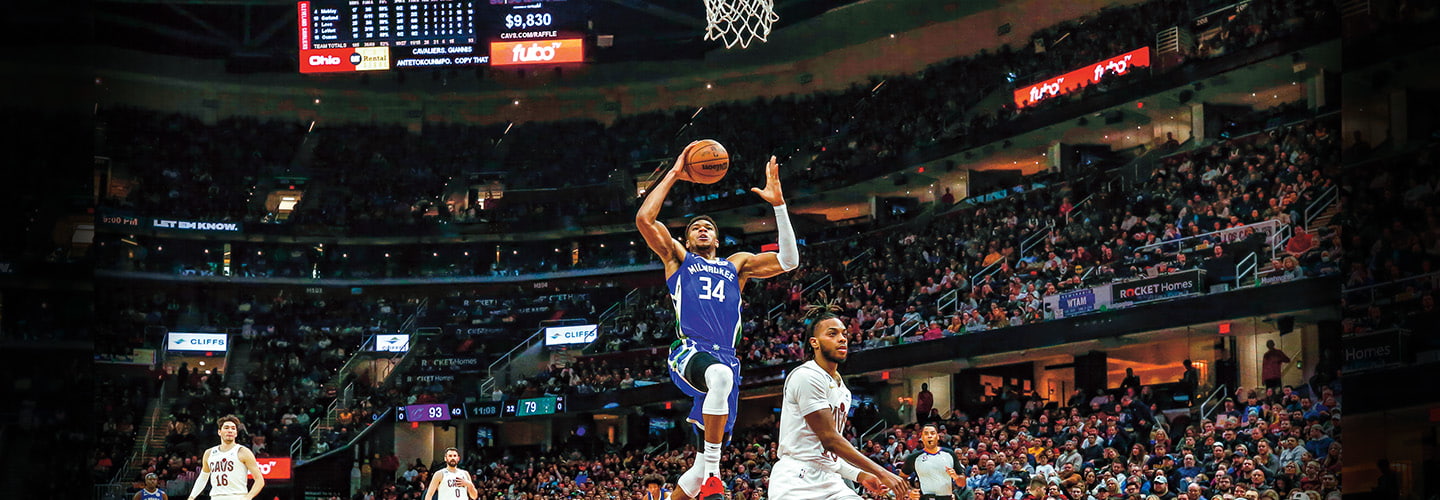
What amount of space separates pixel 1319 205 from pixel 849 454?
54.8ft

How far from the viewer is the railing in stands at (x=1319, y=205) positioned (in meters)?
20.6

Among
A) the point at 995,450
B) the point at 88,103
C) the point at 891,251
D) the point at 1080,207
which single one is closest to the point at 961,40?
the point at 891,251

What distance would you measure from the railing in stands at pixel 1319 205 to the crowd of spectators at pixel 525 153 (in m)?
11.8

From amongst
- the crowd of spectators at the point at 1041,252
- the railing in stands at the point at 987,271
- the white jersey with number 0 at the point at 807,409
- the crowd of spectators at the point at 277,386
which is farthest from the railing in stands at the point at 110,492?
the white jersey with number 0 at the point at 807,409

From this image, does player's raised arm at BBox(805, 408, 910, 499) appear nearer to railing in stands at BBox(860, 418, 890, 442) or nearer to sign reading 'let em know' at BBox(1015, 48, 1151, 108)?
Result: railing in stands at BBox(860, 418, 890, 442)

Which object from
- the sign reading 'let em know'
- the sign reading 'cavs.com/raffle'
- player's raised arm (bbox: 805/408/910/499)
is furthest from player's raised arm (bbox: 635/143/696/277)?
the sign reading 'cavs.com/raffle'

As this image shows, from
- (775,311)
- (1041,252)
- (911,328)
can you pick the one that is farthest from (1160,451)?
(775,311)

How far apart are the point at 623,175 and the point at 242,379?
41.6 ft

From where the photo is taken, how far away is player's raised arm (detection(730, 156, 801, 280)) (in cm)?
930

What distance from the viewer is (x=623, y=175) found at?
39.1 meters

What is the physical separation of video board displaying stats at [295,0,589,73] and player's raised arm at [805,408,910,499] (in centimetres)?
2660

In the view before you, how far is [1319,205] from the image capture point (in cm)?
2059

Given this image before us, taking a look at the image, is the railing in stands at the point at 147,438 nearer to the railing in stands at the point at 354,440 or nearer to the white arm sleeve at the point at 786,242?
the railing in stands at the point at 354,440

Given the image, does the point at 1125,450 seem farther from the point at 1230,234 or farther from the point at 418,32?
the point at 418,32
